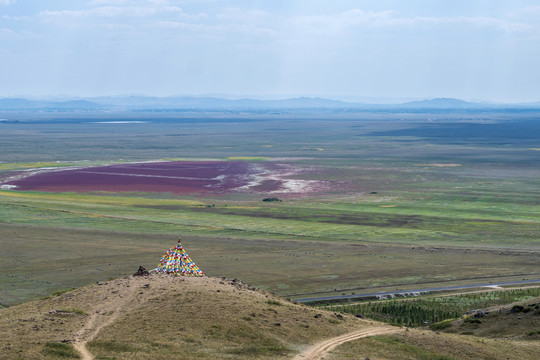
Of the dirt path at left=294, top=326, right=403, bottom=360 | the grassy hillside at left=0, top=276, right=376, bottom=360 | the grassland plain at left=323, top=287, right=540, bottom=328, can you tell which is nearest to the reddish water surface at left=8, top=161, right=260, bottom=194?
the grassland plain at left=323, top=287, right=540, bottom=328

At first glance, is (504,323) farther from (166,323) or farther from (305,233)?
(305,233)

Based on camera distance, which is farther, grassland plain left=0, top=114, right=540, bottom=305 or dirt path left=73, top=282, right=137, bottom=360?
grassland plain left=0, top=114, right=540, bottom=305

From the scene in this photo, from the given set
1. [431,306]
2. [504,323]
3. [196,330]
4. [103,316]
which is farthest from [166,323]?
[431,306]

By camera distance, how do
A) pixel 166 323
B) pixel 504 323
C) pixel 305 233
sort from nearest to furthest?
1. pixel 166 323
2. pixel 504 323
3. pixel 305 233

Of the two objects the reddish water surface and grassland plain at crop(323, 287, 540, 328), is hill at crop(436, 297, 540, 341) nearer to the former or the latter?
grassland plain at crop(323, 287, 540, 328)

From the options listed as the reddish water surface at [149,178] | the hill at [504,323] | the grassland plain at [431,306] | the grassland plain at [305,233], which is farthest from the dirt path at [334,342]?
the reddish water surface at [149,178]

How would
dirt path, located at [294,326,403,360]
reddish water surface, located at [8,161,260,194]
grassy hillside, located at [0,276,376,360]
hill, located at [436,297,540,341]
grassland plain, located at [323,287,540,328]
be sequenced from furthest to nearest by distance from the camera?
reddish water surface, located at [8,161,260,194] < grassland plain, located at [323,287,540,328] < hill, located at [436,297,540,341] < dirt path, located at [294,326,403,360] < grassy hillside, located at [0,276,376,360]

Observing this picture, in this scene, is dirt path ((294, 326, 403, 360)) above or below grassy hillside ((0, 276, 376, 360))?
below

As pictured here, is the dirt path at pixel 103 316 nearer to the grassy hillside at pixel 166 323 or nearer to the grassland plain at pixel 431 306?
the grassy hillside at pixel 166 323
